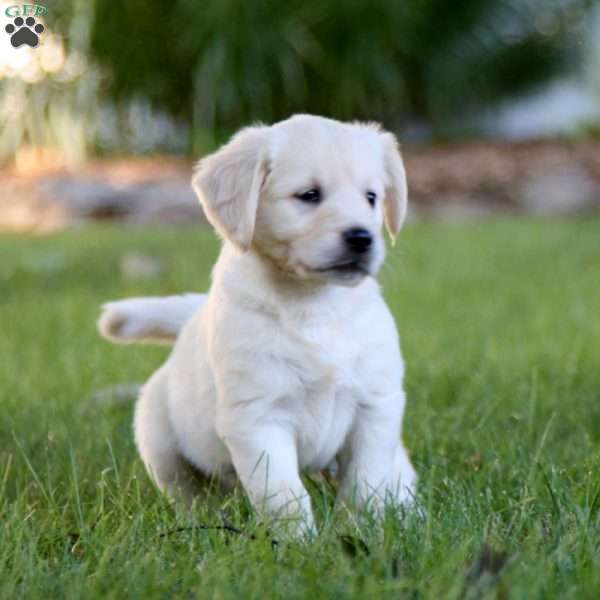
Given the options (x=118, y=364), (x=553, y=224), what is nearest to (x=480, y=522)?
(x=118, y=364)

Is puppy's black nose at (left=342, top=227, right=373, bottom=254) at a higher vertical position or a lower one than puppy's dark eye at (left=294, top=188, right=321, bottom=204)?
lower

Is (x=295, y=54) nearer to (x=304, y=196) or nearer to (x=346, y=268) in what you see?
(x=304, y=196)

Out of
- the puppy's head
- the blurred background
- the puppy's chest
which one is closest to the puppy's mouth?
the puppy's head

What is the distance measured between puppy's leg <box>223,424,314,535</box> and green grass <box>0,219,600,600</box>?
0.22 ft

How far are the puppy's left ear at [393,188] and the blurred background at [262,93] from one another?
8012 millimetres

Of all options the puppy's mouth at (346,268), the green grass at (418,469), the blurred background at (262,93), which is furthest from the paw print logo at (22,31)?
the blurred background at (262,93)

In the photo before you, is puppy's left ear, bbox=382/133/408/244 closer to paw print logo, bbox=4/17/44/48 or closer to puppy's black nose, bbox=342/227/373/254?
puppy's black nose, bbox=342/227/373/254

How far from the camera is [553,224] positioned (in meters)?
9.88

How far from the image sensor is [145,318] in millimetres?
3078

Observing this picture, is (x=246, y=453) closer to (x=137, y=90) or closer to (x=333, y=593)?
(x=333, y=593)

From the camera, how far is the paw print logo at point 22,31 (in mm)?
4184

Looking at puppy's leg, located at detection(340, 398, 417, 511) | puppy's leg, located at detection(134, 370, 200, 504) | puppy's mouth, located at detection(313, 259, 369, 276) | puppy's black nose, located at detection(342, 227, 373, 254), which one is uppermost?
puppy's black nose, located at detection(342, 227, 373, 254)

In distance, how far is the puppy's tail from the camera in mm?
3051

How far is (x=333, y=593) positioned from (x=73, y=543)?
686 mm
